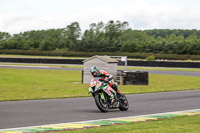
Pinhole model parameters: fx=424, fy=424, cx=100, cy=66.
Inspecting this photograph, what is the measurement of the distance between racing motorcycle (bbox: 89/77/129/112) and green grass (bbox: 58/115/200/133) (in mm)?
2254

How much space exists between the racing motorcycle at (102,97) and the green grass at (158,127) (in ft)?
7.40

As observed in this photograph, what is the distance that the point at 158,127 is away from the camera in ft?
30.1

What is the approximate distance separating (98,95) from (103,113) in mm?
533

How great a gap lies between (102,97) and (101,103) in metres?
0.18

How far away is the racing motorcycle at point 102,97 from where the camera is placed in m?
12.1

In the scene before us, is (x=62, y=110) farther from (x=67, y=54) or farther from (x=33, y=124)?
(x=67, y=54)

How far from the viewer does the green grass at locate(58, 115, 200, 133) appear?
8.59 meters

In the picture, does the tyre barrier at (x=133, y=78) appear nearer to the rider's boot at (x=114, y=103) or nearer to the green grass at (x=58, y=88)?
the green grass at (x=58, y=88)

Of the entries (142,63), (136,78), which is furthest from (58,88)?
→ (142,63)

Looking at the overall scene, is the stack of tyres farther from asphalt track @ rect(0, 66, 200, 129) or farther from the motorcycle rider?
the motorcycle rider

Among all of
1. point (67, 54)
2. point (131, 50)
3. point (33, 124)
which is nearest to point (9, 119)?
point (33, 124)

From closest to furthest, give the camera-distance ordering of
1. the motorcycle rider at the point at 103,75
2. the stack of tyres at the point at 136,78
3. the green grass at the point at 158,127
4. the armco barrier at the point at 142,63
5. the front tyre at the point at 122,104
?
the green grass at the point at 158,127 < the motorcycle rider at the point at 103,75 < the front tyre at the point at 122,104 < the stack of tyres at the point at 136,78 < the armco barrier at the point at 142,63

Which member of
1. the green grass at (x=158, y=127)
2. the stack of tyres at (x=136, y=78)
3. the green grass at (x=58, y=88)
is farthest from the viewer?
the stack of tyres at (x=136, y=78)

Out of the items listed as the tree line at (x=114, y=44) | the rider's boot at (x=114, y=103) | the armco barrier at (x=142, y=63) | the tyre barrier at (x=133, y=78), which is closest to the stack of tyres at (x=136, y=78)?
the tyre barrier at (x=133, y=78)
